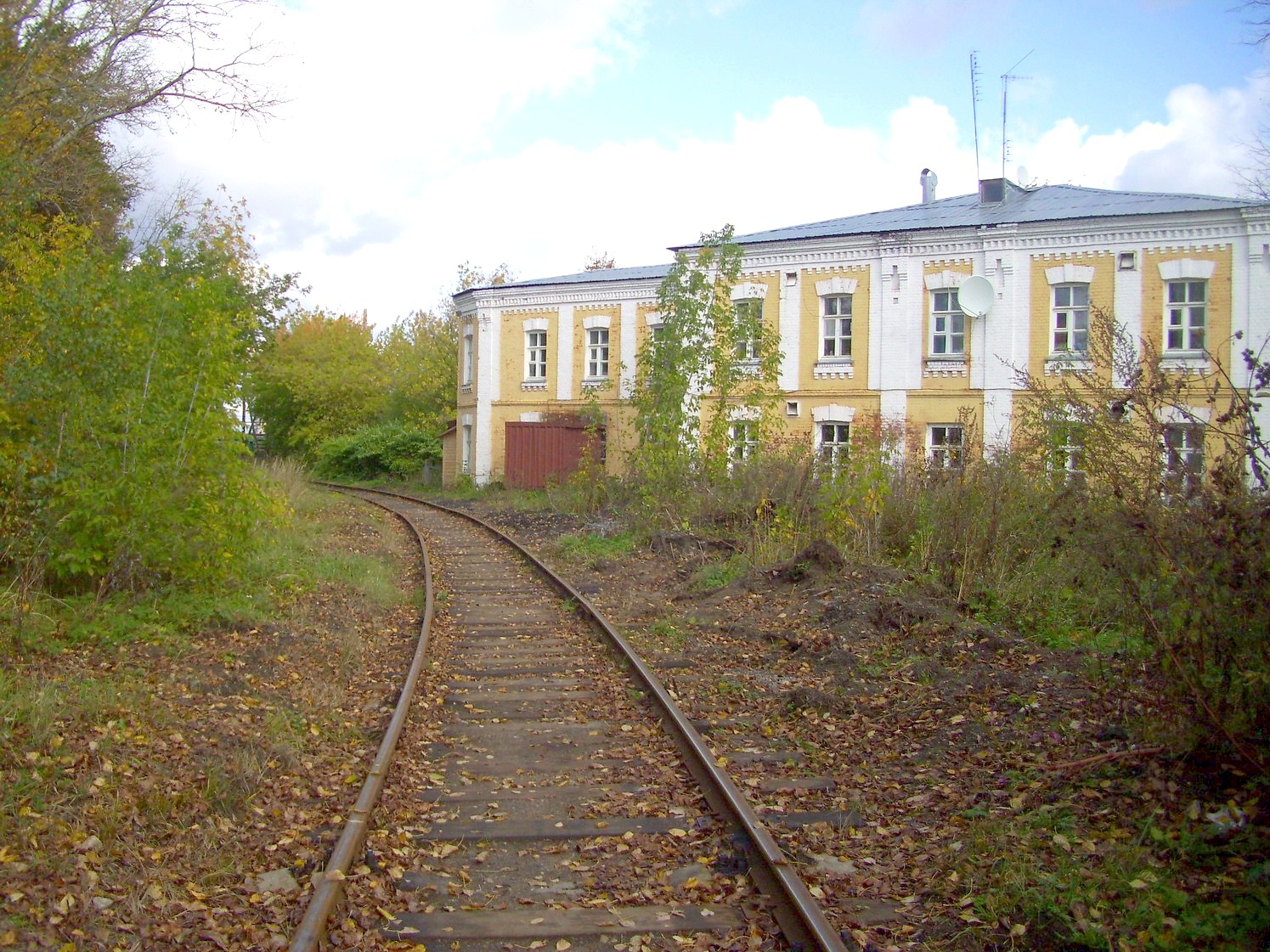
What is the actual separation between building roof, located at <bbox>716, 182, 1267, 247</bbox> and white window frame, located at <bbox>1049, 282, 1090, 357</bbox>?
1.70 meters

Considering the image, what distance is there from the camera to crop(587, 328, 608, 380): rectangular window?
1244 inches

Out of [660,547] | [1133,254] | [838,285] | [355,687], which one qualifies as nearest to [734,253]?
[660,547]

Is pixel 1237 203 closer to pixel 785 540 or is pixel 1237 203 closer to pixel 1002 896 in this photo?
pixel 785 540

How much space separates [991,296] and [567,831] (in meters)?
22.2

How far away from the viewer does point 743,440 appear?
1805 centimetres

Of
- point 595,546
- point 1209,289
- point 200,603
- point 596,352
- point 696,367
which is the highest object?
point 1209,289

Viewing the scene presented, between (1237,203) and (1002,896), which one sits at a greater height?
(1237,203)

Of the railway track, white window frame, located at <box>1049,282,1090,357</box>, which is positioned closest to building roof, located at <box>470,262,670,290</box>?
white window frame, located at <box>1049,282,1090,357</box>

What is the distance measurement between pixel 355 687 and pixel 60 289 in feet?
13.7

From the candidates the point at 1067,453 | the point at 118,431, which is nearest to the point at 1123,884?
the point at 1067,453

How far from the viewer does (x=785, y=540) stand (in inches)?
543

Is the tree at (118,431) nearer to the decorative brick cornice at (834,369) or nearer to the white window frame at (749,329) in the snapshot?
the white window frame at (749,329)

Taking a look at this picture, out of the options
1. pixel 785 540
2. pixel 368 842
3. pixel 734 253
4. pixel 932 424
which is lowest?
pixel 368 842

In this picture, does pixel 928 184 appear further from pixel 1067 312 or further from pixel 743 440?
pixel 743 440
